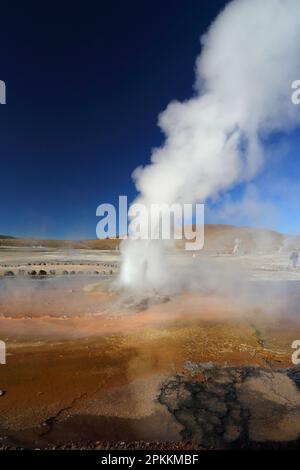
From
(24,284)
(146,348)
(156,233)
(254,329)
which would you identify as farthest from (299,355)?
(24,284)

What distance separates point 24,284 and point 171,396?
10035mm

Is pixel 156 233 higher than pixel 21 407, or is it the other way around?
pixel 156 233

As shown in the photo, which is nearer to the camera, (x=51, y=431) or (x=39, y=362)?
(x=51, y=431)

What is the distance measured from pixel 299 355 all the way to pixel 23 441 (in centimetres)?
443

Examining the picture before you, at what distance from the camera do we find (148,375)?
442 cm

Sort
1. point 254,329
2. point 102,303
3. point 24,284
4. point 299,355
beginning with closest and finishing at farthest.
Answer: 1. point 299,355
2. point 254,329
3. point 102,303
4. point 24,284

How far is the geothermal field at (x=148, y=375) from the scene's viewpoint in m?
3.13

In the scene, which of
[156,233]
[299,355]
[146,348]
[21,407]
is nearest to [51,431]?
[21,407]

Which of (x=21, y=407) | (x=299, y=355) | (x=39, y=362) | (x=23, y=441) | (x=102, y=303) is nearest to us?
(x=23, y=441)

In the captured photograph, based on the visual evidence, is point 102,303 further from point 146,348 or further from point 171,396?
point 171,396

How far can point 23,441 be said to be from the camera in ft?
9.78

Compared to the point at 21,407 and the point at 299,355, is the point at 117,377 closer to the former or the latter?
the point at 21,407

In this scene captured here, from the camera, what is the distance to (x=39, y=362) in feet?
16.0

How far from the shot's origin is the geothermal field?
3131 millimetres
